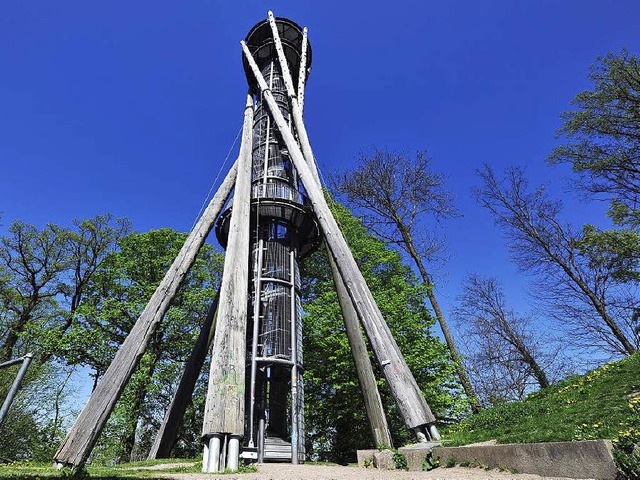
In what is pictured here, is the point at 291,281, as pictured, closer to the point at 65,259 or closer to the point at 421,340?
the point at 421,340

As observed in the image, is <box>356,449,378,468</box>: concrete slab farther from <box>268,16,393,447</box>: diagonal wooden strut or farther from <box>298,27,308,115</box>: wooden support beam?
<box>298,27,308,115</box>: wooden support beam

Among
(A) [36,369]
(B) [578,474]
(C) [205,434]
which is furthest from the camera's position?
(A) [36,369]

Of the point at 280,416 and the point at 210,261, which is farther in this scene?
the point at 210,261

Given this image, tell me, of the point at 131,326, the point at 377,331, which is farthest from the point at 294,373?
the point at 131,326

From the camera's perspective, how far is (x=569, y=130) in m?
13.2

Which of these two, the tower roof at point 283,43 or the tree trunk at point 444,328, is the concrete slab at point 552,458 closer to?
the tree trunk at point 444,328

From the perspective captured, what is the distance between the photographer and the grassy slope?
396 cm

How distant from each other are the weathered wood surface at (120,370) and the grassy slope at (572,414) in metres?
5.23

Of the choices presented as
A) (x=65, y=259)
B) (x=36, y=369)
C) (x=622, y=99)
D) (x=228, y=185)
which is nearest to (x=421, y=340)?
(x=228, y=185)

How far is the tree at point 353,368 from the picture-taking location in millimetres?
12266

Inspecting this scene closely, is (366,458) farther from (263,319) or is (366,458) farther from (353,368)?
(353,368)

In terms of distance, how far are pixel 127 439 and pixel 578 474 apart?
15461 millimetres

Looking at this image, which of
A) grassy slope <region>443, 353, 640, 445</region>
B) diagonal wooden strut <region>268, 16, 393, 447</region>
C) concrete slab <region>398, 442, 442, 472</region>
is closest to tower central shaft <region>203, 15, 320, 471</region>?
diagonal wooden strut <region>268, 16, 393, 447</region>

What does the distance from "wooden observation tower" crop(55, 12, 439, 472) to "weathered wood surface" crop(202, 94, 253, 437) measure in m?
0.02
